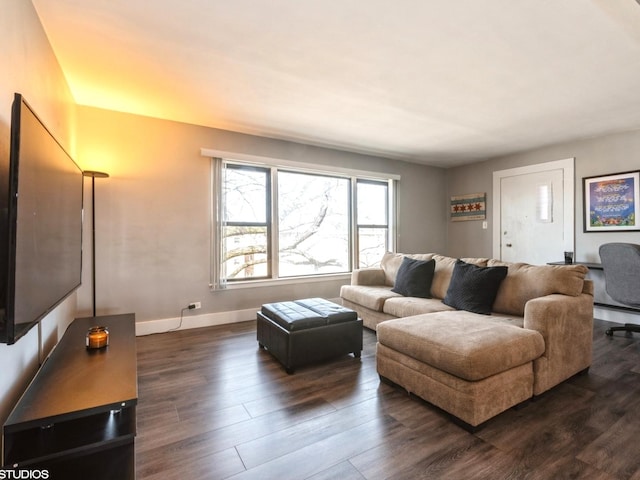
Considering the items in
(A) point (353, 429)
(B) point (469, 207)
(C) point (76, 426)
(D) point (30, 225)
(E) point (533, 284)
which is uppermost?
(B) point (469, 207)

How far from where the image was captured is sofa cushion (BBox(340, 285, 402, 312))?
129 inches

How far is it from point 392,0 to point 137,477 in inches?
106

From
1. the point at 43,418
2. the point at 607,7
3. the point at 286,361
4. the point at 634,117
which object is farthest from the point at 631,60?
the point at 43,418

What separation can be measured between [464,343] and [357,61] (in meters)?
2.07

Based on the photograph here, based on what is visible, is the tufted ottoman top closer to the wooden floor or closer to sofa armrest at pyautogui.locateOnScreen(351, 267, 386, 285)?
the wooden floor

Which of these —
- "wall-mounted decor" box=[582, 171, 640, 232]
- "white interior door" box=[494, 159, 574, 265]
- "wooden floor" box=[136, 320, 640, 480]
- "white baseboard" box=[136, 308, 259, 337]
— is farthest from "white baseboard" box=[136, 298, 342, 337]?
"wall-mounted decor" box=[582, 171, 640, 232]

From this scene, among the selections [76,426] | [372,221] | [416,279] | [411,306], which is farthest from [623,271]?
[76,426]

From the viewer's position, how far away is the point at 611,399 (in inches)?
80.3

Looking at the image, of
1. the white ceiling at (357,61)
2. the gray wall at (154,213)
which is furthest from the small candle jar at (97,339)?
the white ceiling at (357,61)

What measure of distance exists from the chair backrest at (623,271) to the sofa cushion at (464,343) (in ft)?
6.31

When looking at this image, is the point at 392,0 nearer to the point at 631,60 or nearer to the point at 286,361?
the point at 631,60

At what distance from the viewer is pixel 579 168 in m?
4.18

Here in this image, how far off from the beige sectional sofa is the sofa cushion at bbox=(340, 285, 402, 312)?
44cm

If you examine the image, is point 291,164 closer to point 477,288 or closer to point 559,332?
point 477,288
